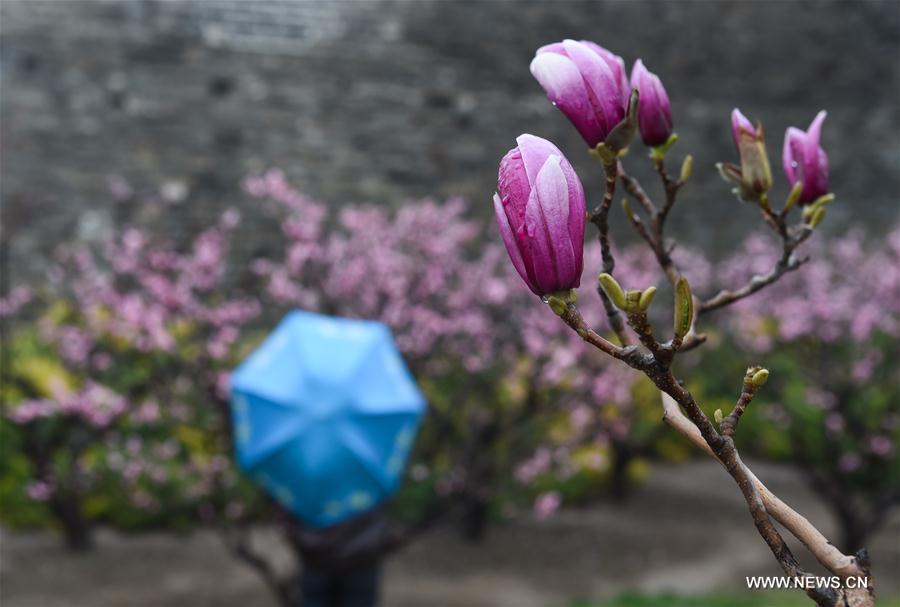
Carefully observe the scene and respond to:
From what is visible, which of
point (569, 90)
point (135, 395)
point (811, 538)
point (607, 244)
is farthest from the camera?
point (135, 395)

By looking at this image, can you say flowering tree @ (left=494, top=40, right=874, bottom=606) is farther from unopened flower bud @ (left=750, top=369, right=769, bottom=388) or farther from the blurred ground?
the blurred ground

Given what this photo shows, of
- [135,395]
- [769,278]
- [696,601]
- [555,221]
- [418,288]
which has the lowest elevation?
[135,395]

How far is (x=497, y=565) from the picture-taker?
18.5 ft

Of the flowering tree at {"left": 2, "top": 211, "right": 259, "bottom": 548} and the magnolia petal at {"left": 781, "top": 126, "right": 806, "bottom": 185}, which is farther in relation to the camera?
the flowering tree at {"left": 2, "top": 211, "right": 259, "bottom": 548}

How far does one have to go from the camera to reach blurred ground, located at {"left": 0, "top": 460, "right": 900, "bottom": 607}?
16.6ft

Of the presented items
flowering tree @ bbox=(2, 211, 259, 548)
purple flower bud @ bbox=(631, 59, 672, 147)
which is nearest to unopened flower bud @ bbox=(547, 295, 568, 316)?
purple flower bud @ bbox=(631, 59, 672, 147)

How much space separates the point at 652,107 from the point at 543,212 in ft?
1.42

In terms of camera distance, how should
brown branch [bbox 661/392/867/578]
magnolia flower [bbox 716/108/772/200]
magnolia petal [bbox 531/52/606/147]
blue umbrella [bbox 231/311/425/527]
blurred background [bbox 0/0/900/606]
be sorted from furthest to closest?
1. blurred background [bbox 0/0/900/606]
2. blue umbrella [bbox 231/311/425/527]
3. magnolia flower [bbox 716/108/772/200]
4. magnolia petal [bbox 531/52/606/147]
5. brown branch [bbox 661/392/867/578]

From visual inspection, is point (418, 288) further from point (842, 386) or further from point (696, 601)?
point (842, 386)

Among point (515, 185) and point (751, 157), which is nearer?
point (515, 185)

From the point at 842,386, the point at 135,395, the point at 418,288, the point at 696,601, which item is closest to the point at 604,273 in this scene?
the point at 696,601

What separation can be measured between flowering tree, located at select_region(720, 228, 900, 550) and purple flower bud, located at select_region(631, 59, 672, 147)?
15.6 feet

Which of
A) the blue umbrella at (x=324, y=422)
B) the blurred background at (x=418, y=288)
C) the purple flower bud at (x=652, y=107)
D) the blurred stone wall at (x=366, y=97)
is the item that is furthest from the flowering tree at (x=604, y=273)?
the blurred stone wall at (x=366, y=97)

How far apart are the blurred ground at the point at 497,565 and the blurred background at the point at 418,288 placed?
0.03m
